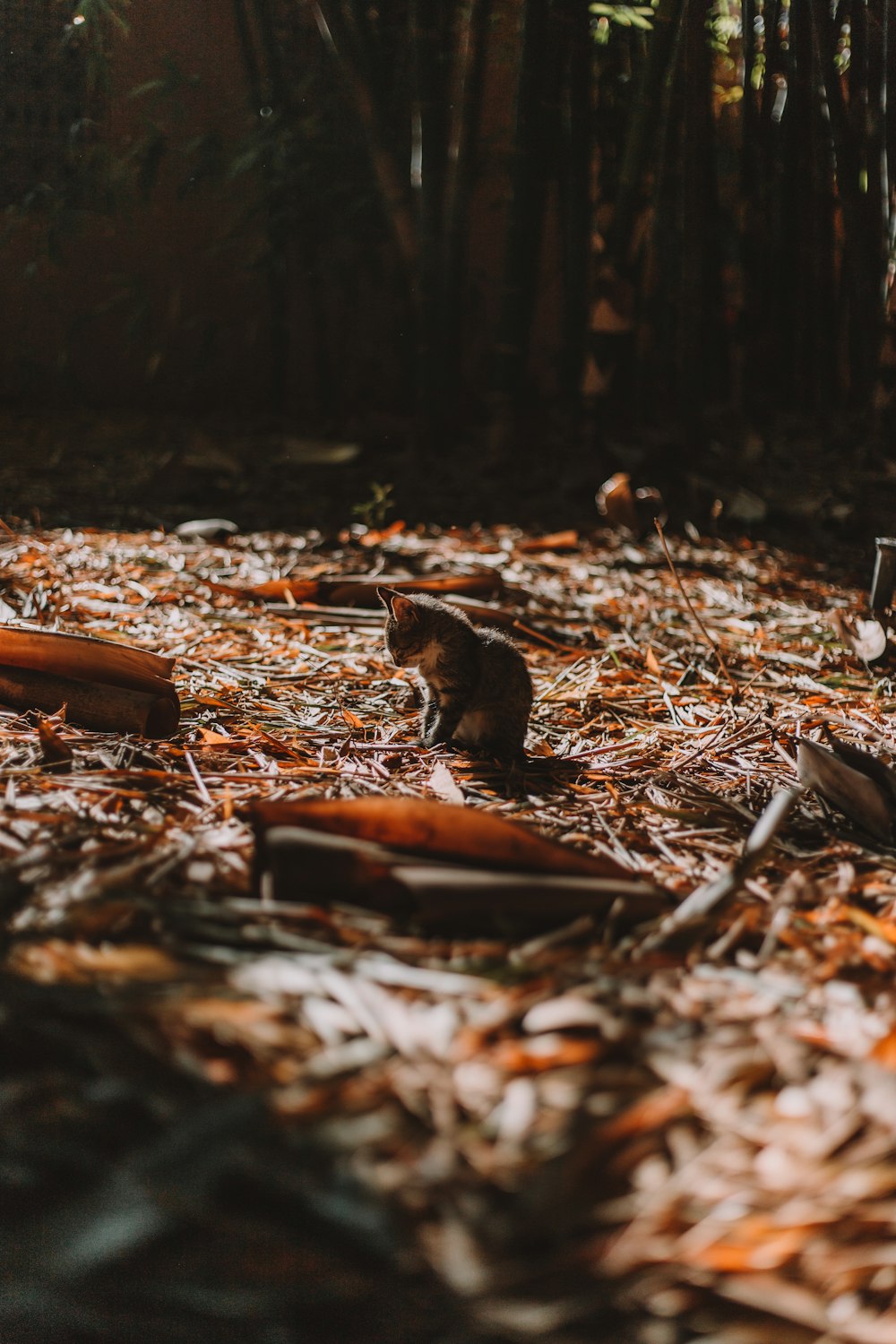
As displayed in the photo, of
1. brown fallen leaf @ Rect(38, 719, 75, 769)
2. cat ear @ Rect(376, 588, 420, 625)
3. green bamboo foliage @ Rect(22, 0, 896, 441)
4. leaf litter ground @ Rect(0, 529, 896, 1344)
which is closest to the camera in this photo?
leaf litter ground @ Rect(0, 529, 896, 1344)

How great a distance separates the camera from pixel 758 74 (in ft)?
15.6

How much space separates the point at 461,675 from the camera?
1879 millimetres

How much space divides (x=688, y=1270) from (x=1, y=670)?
60.9 inches

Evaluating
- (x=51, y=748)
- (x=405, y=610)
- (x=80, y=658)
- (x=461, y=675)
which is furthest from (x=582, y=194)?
(x=51, y=748)

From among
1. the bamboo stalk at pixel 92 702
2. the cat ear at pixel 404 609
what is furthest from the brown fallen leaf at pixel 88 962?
the cat ear at pixel 404 609

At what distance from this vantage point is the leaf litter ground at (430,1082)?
643mm

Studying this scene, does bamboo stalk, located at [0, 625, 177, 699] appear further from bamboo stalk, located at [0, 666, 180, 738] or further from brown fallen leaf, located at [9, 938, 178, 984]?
brown fallen leaf, located at [9, 938, 178, 984]

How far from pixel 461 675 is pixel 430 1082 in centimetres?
114

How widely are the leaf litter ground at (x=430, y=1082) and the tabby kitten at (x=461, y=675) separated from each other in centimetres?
26

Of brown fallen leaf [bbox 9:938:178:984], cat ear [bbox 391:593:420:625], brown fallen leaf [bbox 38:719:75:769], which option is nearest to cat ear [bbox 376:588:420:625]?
cat ear [bbox 391:593:420:625]

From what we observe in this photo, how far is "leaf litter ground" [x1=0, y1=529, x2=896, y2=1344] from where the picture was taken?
25.3 inches

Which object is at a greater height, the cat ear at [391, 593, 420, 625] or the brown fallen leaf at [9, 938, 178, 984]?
the cat ear at [391, 593, 420, 625]

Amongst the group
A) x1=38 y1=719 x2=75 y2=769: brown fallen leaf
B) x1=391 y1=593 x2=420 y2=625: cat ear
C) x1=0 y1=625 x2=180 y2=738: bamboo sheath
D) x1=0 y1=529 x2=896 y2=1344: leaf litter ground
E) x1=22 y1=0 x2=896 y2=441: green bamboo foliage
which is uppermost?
x1=22 y1=0 x2=896 y2=441: green bamboo foliage

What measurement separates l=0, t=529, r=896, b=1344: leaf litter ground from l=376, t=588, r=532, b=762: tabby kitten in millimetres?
261
